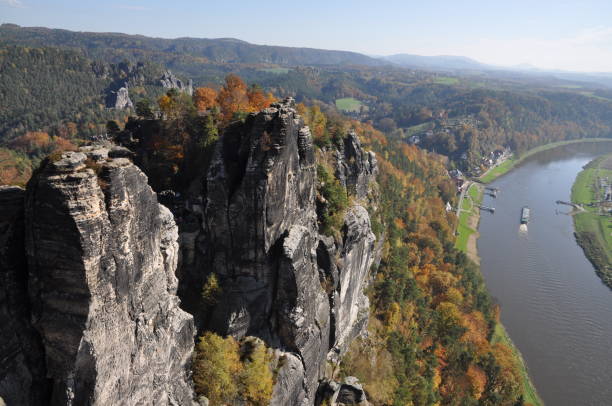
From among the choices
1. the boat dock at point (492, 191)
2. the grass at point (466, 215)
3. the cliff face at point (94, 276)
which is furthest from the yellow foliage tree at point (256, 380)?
the boat dock at point (492, 191)

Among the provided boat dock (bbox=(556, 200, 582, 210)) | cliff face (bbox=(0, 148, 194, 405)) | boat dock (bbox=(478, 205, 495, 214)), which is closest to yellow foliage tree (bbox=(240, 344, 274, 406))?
cliff face (bbox=(0, 148, 194, 405))

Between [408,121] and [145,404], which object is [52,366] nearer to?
[145,404]

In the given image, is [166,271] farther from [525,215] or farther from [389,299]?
[525,215]

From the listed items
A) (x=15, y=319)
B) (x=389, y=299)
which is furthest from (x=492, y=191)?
(x=15, y=319)

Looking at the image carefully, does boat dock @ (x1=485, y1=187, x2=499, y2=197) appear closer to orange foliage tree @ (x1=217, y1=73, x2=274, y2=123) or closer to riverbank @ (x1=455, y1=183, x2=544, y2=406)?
riverbank @ (x1=455, y1=183, x2=544, y2=406)

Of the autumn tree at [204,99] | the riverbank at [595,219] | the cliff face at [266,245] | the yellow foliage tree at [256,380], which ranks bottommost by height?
the riverbank at [595,219]

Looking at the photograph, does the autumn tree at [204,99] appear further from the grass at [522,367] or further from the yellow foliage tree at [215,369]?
the grass at [522,367]

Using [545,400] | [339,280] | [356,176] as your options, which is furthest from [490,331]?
[339,280]
